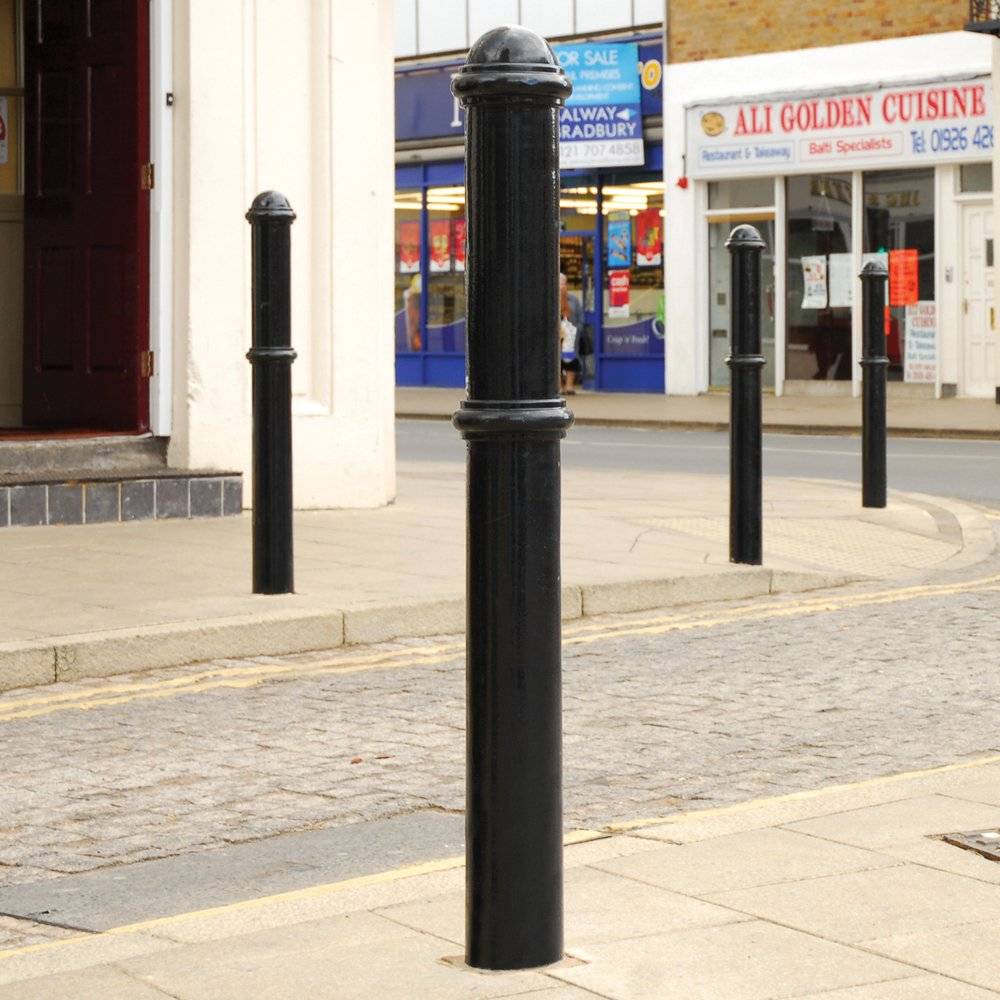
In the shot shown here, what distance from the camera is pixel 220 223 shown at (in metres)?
10.8

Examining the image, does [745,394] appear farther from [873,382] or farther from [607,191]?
[607,191]

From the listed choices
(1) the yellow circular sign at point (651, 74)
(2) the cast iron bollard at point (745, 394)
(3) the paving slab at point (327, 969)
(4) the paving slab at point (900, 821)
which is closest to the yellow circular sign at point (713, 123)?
(1) the yellow circular sign at point (651, 74)

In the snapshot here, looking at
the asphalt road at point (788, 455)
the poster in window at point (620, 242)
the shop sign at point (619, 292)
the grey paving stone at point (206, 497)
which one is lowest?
the asphalt road at point (788, 455)

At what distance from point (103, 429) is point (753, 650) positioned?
5017mm

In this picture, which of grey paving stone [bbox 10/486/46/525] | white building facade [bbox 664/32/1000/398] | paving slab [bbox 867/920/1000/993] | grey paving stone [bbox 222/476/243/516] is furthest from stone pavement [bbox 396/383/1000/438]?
paving slab [bbox 867/920/1000/993]

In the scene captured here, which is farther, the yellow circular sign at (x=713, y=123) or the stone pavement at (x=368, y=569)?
the yellow circular sign at (x=713, y=123)

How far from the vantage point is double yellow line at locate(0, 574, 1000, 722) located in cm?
646

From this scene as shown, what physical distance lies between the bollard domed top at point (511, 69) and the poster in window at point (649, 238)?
27.5m

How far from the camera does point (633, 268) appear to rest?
3106 centimetres

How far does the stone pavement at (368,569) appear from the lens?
7.12m

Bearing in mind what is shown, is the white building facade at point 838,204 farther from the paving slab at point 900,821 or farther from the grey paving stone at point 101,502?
the paving slab at point 900,821

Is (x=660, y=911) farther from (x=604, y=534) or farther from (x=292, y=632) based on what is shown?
(x=604, y=534)

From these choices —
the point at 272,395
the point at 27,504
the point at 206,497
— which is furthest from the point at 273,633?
the point at 206,497

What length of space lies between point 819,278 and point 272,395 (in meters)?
21.8
